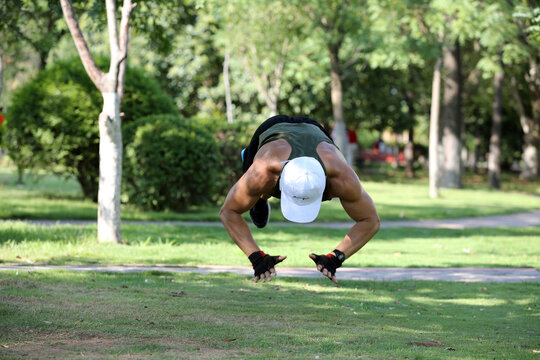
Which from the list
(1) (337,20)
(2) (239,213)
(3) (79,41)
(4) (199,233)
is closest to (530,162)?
(1) (337,20)

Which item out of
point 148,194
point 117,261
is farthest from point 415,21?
point 117,261

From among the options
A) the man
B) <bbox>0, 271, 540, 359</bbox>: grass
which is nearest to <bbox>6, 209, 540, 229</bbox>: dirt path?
<bbox>0, 271, 540, 359</bbox>: grass

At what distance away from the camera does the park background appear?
657 centimetres

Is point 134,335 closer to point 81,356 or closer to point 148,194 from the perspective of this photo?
point 81,356

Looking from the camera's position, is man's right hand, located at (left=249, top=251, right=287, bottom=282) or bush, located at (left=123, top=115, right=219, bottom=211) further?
bush, located at (left=123, top=115, right=219, bottom=211)

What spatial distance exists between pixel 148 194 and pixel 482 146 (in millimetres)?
50905

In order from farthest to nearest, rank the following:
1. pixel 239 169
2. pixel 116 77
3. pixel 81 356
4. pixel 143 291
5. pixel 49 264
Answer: pixel 239 169, pixel 116 77, pixel 49 264, pixel 143 291, pixel 81 356

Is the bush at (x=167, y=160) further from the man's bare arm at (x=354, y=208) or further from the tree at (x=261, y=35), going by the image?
the tree at (x=261, y=35)

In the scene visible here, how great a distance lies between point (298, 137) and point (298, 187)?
2.42 feet

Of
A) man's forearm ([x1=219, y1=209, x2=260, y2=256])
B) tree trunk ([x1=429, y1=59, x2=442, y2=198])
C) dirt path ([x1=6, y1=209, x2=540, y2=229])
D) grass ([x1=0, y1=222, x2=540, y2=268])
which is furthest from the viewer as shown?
tree trunk ([x1=429, y1=59, x2=442, y2=198])

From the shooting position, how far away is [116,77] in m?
12.0

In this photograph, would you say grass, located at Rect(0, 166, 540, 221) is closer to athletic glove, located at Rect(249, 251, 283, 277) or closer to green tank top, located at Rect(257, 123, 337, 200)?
green tank top, located at Rect(257, 123, 337, 200)

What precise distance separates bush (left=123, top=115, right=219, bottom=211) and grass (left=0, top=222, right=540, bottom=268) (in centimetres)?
205

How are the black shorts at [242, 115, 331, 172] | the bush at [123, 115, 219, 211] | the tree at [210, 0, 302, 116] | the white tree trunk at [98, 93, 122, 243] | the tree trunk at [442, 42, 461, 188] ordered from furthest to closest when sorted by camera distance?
the tree trunk at [442, 42, 461, 188] < the tree at [210, 0, 302, 116] < the bush at [123, 115, 219, 211] < the white tree trunk at [98, 93, 122, 243] < the black shorts at [242, 115, 331, 172]
